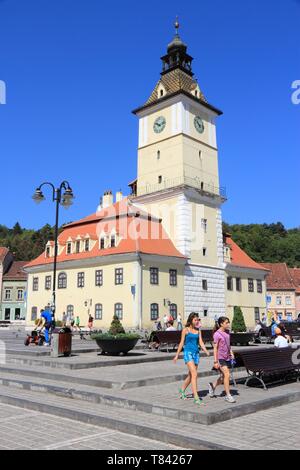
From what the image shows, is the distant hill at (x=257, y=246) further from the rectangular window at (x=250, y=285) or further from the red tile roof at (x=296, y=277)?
the rectangular window at (x=250, y=285)

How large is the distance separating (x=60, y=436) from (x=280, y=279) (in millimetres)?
68530

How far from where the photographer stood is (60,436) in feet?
22.6

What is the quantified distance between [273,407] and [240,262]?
40133mm

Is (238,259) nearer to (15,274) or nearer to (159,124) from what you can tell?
(159,124)

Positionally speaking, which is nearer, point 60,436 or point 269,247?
point 60,436

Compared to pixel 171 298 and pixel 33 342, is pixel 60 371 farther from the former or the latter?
pixel 171 298

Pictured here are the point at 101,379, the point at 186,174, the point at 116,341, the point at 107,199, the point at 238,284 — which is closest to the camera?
the point at 101,379

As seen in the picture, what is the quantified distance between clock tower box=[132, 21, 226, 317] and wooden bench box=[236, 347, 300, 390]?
2920 cm

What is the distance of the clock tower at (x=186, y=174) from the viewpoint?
138 ft

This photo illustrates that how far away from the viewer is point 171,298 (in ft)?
129

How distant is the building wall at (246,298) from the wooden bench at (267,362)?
112ft

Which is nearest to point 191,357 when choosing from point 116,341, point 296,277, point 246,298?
point 116,341

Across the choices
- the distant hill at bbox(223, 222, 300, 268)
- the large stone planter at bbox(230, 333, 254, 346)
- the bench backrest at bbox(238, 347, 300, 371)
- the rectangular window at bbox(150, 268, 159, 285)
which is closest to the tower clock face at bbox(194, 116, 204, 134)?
the rectangular window at bbox(150, 268, 159, 285)
